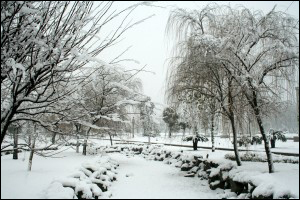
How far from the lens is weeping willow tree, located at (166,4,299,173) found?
764cm

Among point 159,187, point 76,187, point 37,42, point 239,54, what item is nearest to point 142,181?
point 159,187

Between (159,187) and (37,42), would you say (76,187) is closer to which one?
(159,187)

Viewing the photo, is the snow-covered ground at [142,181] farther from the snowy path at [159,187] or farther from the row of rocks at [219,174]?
the row of rocks at [219,174]

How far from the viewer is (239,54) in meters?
8.20

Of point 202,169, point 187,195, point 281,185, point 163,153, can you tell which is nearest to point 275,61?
point 281,185

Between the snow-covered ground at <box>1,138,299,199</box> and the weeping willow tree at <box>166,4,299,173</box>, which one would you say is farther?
the weeping willow tree at <box>166,4,299,173</box>

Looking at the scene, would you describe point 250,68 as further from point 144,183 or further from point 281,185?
point 144,183

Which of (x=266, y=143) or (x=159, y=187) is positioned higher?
(x=266, y=143)

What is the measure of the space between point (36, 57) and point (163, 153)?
56.4ft

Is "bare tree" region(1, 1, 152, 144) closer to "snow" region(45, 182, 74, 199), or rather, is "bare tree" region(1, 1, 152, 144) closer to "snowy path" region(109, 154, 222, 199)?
"snow" region(45, 182, 74, 199)

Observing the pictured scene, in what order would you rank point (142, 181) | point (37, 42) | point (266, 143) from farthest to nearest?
point (142, 181), point (266, 143), point (37, 42)

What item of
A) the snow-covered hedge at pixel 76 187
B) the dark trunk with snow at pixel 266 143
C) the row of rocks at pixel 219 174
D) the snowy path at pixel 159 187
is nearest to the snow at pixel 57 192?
the snow-covered hedge at pixel 76 187

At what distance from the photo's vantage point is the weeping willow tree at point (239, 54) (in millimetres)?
7637

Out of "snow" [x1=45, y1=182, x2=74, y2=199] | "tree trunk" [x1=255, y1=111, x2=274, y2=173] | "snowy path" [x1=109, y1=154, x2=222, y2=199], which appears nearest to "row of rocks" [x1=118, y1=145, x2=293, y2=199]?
"snowy path" [x1=109, y1=154, x2=222, y2=199]
